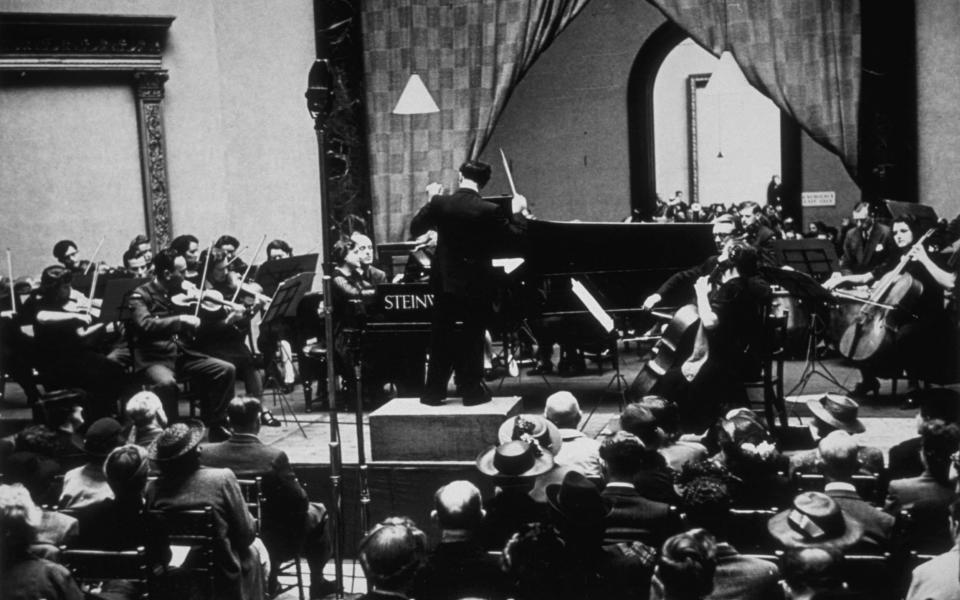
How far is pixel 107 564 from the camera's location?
433 cm

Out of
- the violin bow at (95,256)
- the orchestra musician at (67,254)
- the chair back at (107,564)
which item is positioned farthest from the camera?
the violin bow at (95,256)

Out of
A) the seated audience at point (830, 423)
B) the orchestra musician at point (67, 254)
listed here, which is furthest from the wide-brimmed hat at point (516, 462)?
the orchestra musician at point (67, 254)

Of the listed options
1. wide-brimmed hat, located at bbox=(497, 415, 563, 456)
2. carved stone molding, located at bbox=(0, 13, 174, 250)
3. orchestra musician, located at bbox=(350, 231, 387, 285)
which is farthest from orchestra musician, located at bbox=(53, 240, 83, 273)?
wide-brimmed hat, located at bbox=(497, 415, 563, 456)

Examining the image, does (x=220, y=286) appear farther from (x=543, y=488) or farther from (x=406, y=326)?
(x=543, y=488)

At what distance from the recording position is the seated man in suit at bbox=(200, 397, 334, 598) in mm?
5270

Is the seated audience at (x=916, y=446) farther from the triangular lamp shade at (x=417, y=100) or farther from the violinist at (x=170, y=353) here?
the triangular lamp shade at (x=417, y=100)

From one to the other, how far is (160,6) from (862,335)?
7.39 m

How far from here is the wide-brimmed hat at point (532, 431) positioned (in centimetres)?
496

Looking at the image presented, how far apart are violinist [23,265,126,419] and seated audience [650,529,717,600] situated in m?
5.86

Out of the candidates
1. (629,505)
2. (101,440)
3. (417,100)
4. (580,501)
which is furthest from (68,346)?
(580,501)

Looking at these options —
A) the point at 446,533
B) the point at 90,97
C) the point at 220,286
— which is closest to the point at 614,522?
the point at 446,533

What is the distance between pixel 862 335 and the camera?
805cm

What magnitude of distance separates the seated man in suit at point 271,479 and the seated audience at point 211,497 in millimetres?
501

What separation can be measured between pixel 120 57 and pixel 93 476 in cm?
661
